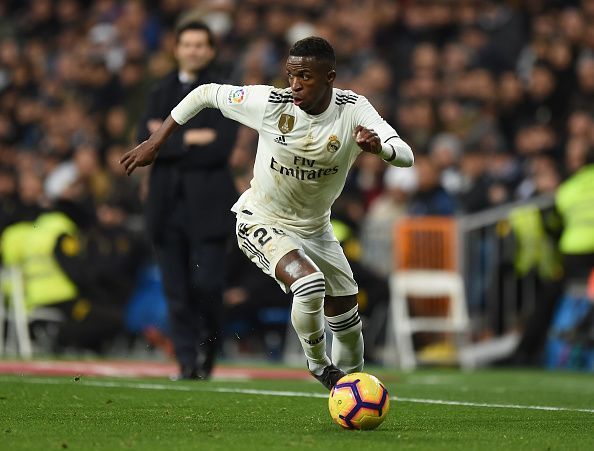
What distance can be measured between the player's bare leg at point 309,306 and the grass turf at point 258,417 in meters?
0.29

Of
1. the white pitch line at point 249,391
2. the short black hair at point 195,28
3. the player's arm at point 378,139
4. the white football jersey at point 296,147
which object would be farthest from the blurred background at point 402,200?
the player's arm at point 378,139

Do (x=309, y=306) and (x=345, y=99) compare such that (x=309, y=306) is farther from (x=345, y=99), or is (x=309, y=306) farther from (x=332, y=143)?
(x=345, y=99)

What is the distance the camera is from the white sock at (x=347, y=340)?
27.5ft

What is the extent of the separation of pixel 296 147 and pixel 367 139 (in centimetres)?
100

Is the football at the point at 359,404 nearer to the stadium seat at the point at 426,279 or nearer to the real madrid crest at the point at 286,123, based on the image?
the real madrid crest at the point at 286,123

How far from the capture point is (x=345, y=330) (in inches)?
331

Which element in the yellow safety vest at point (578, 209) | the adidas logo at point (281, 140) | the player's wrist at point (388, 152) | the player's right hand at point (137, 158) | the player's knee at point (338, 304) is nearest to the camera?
the player's wrist at point (388, 152)

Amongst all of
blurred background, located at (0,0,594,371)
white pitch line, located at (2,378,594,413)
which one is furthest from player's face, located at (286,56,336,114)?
Answer: blurred background, located at (0,0,594,371)

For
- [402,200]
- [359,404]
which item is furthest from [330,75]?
[402,200]

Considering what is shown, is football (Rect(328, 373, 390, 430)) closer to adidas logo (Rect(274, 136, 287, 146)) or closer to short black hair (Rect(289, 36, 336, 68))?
adidas logo (Rect(274, 136, 287, 146))

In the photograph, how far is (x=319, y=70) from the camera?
7.77 metres

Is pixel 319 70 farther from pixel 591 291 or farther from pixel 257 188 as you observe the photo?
pixel 591 291

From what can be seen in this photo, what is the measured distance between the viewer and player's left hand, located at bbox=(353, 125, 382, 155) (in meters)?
7.02

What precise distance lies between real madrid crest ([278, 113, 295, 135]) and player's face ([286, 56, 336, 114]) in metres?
0.14
